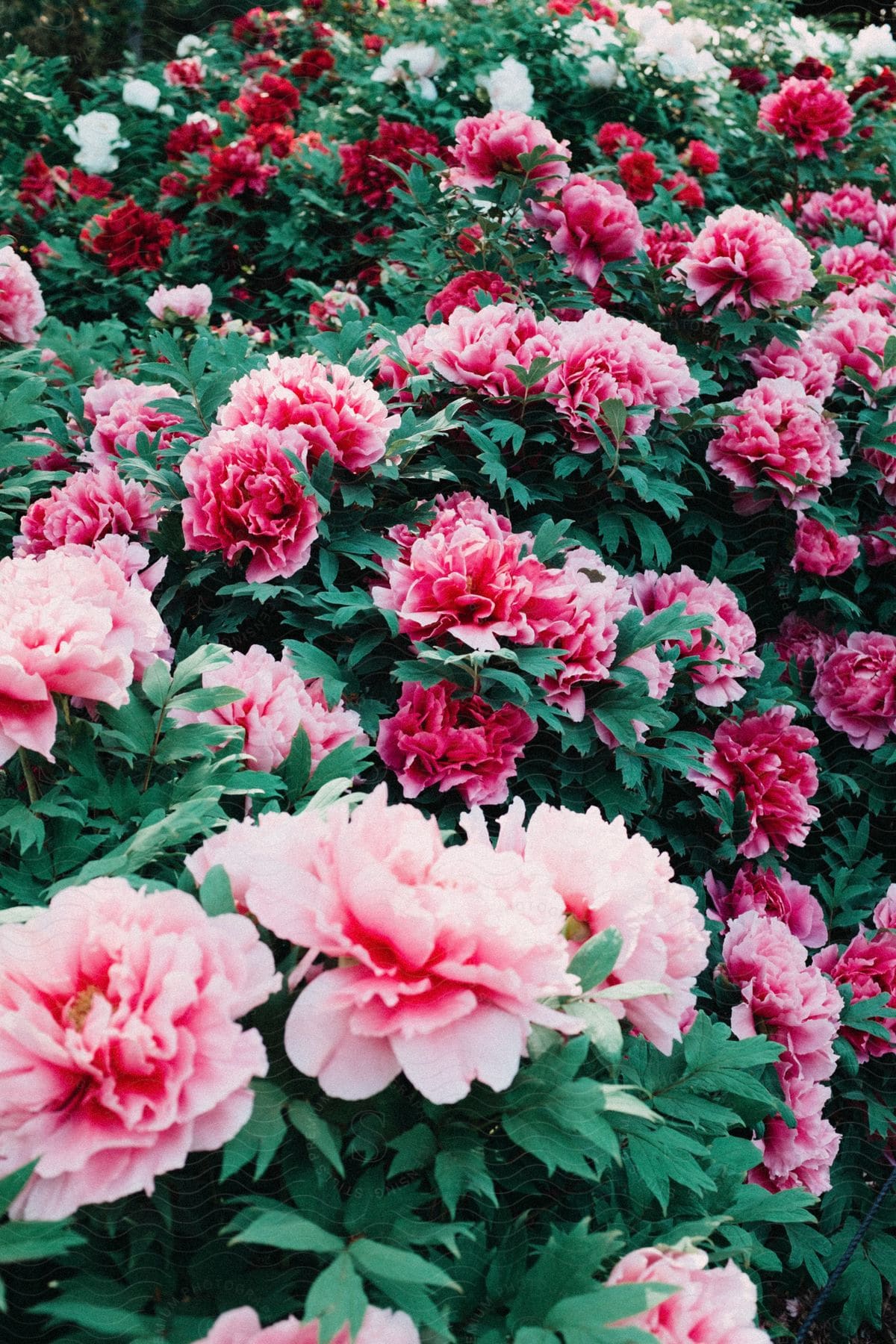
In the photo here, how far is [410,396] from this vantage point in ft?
5.92

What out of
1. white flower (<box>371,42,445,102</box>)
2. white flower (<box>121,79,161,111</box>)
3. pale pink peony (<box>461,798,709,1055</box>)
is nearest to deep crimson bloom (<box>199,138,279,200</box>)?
white flower (<box>371,42,445,102</box>)

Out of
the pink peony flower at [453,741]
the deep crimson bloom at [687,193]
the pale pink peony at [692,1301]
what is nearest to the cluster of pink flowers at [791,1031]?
the pink peony flower at [453,741]

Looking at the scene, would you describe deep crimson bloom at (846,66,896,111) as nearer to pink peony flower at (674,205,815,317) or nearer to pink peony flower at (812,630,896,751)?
pink peony flower at (674,205,815,317)

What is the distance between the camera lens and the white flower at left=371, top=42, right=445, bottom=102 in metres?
3.46

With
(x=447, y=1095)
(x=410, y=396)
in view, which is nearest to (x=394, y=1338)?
(x=447, y=1095)

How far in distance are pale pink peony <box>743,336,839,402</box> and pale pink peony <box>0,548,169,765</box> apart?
1396mm

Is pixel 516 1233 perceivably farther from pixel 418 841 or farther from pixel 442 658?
pixel 442 658

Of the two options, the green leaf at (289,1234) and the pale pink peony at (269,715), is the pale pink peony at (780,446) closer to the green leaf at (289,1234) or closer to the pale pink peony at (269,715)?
the pale pink peony at (269,715)

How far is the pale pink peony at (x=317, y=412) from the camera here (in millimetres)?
1498

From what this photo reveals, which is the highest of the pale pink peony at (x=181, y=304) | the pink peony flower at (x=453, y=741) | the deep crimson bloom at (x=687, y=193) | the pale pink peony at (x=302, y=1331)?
the deep crimson bloom at (x=687, y=193)

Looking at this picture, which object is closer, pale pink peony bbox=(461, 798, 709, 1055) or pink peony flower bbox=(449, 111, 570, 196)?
pale pink peony bbox=(461, 798, 709, 1055)

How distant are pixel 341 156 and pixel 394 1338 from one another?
130 inches

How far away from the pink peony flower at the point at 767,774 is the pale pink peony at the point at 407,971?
1.01 m

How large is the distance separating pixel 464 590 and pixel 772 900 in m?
0.82
